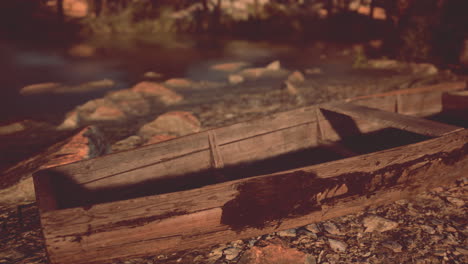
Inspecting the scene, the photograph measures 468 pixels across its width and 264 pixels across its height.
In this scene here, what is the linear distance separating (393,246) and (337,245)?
49 cm

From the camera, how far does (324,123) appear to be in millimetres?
4844

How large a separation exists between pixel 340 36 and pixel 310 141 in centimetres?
1389

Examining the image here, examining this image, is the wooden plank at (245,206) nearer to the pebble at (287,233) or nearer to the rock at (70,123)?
the pebble at (287,233)

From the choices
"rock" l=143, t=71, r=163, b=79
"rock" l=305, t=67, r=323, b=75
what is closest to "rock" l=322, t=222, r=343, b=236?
"rock" l=305, t=67, r=323, b=75

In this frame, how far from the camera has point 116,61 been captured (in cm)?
1330

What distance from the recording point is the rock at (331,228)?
11.0 feet

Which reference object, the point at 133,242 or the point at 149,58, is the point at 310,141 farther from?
the point at 149,58

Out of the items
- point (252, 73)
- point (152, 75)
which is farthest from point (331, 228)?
point (152, 75)

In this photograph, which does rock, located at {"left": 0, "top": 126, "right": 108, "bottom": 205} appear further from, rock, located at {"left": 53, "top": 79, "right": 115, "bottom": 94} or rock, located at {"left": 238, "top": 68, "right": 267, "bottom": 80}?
rock, located at {"left": 238, "top": 68, "right": 267, "bottom": 80}

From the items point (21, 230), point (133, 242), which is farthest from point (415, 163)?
point (21, 230)

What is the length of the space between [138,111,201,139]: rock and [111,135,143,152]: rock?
22 centimetres

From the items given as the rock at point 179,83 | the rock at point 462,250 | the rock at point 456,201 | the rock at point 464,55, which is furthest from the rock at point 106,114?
the rock at point 464,55

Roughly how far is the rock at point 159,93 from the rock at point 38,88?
3058 millimetres

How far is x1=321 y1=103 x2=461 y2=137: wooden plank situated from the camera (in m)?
3.69
